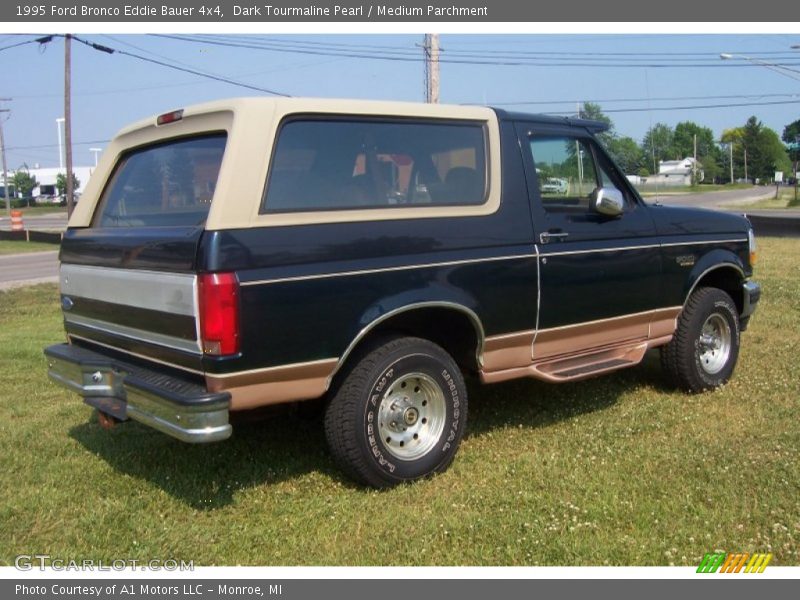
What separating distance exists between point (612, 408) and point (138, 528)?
11.0 feet

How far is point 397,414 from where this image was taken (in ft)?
13.8

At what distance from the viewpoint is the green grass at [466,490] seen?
355 cm

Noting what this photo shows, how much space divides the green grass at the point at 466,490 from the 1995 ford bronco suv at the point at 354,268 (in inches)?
16.0

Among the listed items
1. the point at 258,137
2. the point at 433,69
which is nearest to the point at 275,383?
the point at 258,137

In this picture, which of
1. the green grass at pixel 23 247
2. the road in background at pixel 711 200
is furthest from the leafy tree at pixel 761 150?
the green grass at pixel 23 247

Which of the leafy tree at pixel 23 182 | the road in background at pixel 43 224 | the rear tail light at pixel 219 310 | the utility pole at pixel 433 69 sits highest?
the leafy tree at pixel 23 182

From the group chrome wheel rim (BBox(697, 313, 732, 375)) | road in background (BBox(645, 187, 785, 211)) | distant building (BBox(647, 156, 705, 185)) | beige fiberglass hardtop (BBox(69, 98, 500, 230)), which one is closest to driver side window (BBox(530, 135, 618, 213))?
beige fiberglass hardtop (BBox(69, 98, 500, 230))

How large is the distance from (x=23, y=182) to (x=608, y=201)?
334 feet

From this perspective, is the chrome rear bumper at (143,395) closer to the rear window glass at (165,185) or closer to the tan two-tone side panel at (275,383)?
the tan two-tone side panel at (275,383)

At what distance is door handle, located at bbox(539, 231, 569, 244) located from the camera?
4730 mm

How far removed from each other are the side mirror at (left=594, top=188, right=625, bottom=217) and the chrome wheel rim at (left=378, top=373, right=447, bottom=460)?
66.6 inches

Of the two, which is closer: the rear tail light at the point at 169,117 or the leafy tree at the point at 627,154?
the rear tail light at the point at 169,117

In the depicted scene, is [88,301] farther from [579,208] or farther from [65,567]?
[579,208]

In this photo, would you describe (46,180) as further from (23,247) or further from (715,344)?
(715,344)
